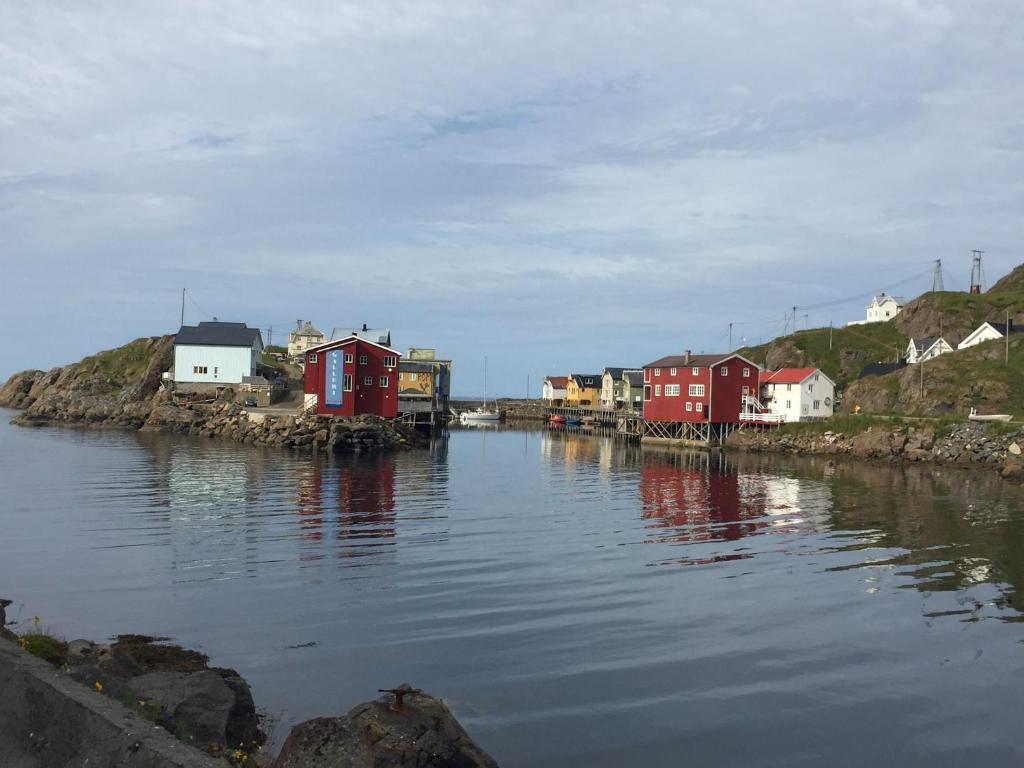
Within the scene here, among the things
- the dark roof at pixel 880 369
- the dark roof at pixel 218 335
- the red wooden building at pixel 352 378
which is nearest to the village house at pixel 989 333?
the dark roof at pixel 880 369

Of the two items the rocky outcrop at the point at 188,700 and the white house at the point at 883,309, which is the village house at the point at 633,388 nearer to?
the white house at the point at 883,309

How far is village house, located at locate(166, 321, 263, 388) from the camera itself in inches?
3474

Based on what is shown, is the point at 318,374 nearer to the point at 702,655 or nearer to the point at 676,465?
the point at 676,465

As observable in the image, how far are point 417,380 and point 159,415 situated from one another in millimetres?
28505

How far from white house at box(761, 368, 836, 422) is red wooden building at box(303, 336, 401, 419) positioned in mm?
37137

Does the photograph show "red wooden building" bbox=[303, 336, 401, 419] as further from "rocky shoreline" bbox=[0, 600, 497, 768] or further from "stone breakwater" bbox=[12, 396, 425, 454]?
"rocky shoreline" bbox=[0, 600, 497, 768]

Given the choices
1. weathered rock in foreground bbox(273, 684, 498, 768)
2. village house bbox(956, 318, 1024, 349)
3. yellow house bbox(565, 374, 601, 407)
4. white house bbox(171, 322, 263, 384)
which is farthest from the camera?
yellow house bbox(565, 374, 601, 407)

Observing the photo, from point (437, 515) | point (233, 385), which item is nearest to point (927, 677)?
point (437, 515)

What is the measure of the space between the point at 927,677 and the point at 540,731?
26.8 ft

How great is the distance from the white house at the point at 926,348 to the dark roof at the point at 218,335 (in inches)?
3013

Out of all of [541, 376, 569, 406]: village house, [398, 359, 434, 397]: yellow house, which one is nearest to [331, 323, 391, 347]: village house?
[398, 359, 434, 397]: yellow house

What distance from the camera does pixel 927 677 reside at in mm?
16156

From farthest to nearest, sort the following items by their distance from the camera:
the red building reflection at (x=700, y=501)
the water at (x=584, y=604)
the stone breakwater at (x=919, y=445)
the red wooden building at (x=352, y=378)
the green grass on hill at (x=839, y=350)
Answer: the green grass on hill at (x=839, y=350), the red wooden building at (x=352, y=378), the stone breakwater at (x=919, y=445), the red building reflection at (x=700, y=501), the water at (x=584, y=604)

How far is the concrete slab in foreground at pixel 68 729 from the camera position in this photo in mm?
9055
